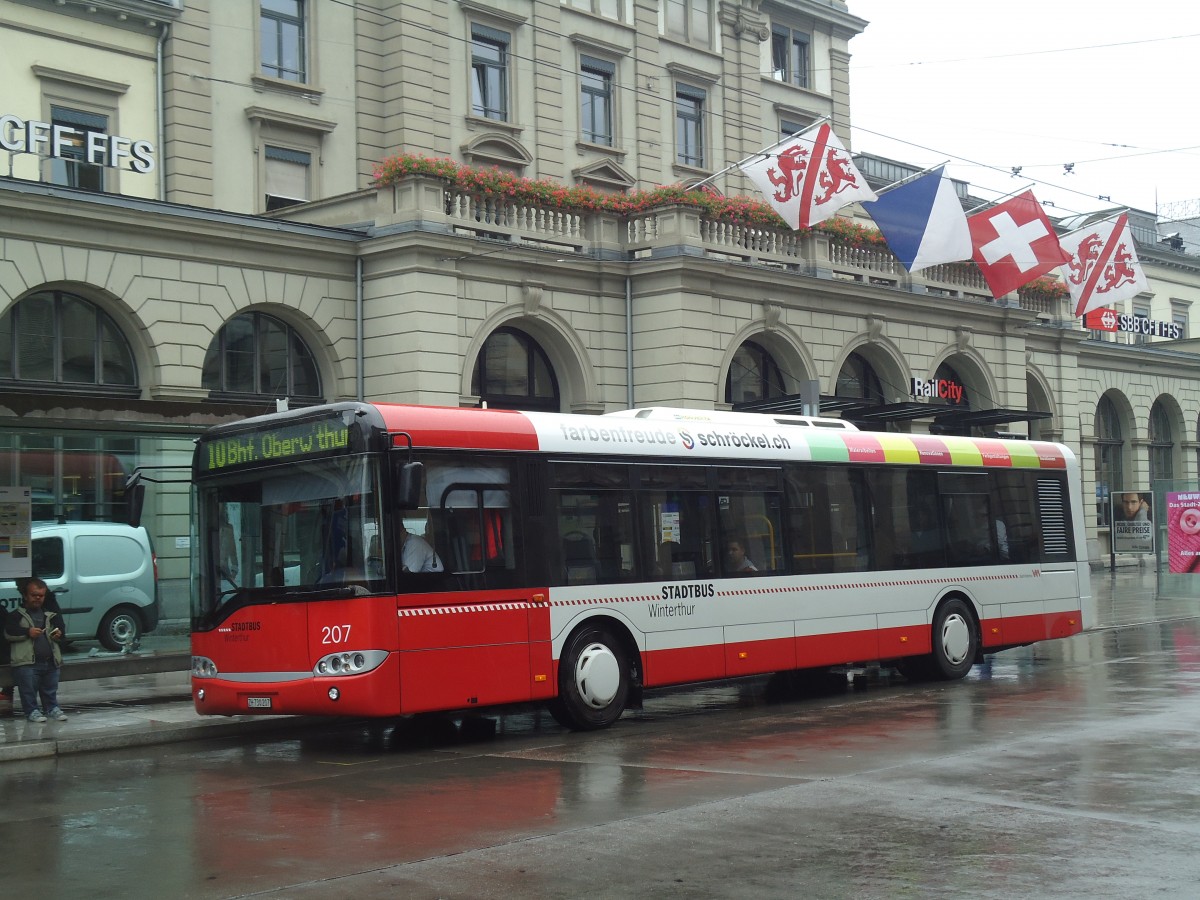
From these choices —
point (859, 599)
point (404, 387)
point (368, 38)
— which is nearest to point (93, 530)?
point (404, 387)

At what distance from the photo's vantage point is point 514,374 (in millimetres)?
28359

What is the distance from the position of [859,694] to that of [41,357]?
43.6ft

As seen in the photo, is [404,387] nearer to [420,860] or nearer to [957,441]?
[957,441]

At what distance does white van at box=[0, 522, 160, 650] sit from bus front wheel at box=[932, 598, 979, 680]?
9.88 metres

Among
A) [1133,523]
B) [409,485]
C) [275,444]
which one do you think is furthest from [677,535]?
[1133,523]

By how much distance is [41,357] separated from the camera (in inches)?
894

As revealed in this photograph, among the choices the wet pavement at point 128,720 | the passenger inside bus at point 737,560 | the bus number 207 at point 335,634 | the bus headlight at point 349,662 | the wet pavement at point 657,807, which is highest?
the passenger inside bus at point 737,560

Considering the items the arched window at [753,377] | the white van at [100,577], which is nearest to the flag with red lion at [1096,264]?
the arched window at [753,377]

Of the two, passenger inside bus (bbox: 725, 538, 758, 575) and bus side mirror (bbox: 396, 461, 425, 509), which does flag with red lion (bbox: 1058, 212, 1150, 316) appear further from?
bus side mirror (bbox: 396, 461, 425, 509)

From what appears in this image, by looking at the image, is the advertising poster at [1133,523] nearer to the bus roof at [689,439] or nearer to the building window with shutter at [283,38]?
the bus roof at [689,439]

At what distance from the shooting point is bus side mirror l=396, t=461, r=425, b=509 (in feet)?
40.5

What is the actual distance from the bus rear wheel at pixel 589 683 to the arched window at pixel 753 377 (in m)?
16.7

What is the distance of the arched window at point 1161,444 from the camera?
50.8 meters

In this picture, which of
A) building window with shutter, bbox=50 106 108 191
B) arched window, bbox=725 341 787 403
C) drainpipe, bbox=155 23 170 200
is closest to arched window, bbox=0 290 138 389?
building window with shutter, bbox=50 106 108 191
